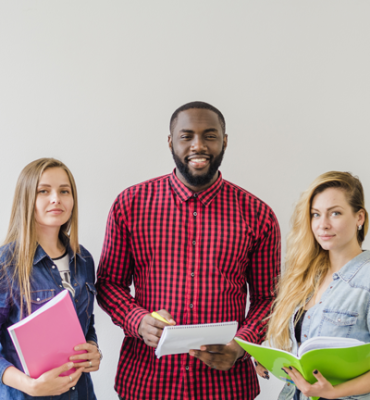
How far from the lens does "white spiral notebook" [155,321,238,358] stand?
141cm

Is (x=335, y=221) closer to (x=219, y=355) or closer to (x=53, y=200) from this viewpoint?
(x=219, y=355)

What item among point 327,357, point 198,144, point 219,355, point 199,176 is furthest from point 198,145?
point 327,357

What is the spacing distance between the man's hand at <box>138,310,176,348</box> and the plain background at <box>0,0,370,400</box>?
0.82 meters

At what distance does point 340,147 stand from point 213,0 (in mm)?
1145

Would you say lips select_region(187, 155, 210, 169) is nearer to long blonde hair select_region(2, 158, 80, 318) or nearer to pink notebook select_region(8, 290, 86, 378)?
long blonde hair select_region(2, 158, 80, 318)

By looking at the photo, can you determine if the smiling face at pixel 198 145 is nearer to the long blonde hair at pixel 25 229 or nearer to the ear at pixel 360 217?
the long blonde hair at pixel 25 229

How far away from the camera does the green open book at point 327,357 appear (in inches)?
48.5

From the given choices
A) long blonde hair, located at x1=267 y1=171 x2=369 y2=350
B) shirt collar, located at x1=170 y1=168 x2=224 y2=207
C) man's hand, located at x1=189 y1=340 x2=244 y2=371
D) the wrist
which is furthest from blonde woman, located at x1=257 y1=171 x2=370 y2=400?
the wrist

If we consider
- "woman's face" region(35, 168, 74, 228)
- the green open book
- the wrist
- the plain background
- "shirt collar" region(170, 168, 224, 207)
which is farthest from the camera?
the plain background

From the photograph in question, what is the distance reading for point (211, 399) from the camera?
5.80 feet

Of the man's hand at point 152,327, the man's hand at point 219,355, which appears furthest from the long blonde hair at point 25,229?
the man's hand at point 219,355

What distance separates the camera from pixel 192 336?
57.1 inches

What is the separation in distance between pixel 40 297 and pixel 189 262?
0.62 metres

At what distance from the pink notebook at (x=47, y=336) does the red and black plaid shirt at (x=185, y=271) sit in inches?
12.8
